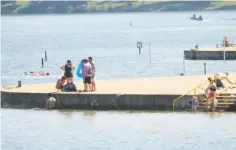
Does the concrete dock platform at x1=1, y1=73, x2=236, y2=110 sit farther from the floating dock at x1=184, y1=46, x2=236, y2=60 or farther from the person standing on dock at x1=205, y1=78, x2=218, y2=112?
the floating dock at x1=184, y1=46, x2=236, y2=60

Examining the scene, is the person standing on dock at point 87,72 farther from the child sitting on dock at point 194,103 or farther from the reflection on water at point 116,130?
the child sitting on dock at point 194,103

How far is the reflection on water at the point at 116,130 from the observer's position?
4581 centimetres

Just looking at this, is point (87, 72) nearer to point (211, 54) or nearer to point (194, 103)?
point (194, 103)

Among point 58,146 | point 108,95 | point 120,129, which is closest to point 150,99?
point 108,95

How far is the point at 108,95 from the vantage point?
55.4 meters

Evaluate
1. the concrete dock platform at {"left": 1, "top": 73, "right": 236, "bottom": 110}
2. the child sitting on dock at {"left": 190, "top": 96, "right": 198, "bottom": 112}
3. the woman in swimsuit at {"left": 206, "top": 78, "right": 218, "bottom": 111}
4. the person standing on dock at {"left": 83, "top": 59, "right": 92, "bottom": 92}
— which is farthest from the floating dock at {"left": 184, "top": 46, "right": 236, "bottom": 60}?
the woman in swimsuit at {"left": 206, "top": 78, "right": 218, "bottom": 111}

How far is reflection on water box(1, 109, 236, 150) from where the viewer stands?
45.8 metres

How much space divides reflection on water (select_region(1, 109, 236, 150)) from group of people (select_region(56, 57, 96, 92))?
1.44 metres

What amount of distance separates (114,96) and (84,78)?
180cm

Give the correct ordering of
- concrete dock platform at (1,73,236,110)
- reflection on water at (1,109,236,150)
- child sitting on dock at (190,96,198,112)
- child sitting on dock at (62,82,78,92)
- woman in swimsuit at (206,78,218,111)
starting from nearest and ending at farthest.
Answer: reflection on water at (1,109,236,150), woman in swimsuit at (206,78,218,111), child sitting on dock at (190,96,198,112), concrete dock platform at (1,73,236,110), child sitting on dock at (62,82,78,92)

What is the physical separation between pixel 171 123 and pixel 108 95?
5532mm

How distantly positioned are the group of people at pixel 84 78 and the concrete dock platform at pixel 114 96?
50 centimetres

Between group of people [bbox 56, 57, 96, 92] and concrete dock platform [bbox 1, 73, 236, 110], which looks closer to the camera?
concrete dock platform [bbox 1, 73, 236, 110]

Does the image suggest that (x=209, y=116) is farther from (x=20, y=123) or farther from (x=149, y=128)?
(x=20, y=123)
